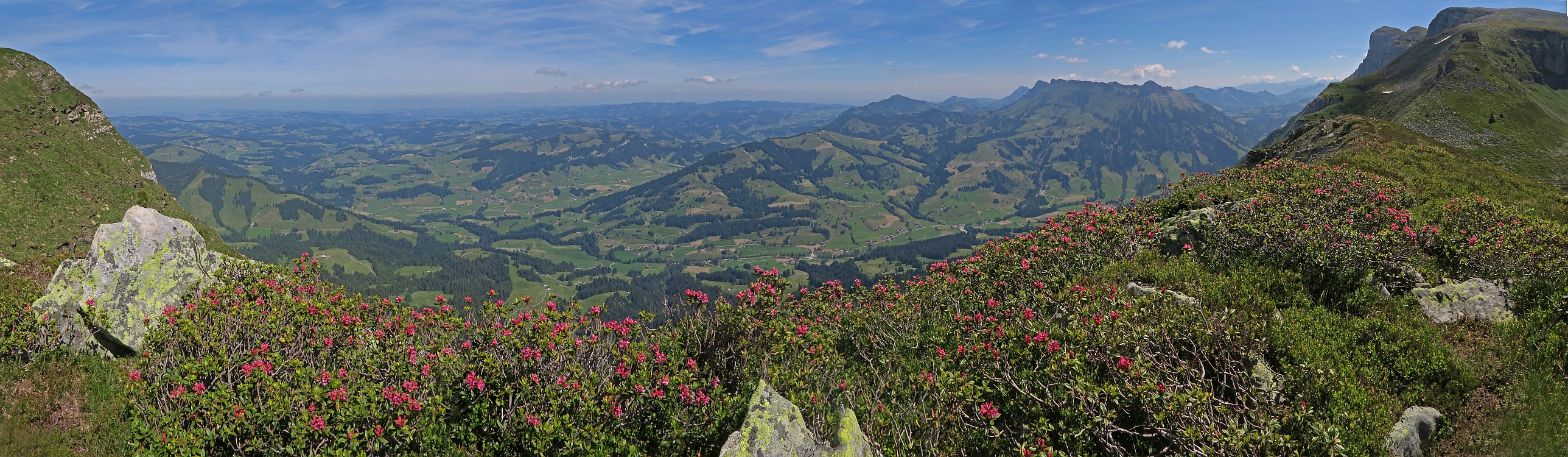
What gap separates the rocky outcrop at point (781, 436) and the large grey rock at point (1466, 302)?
568 inches

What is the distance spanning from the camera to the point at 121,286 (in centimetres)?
1639

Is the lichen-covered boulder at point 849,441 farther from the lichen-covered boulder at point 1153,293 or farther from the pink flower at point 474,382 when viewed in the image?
the lichen-covered boulder at point 1153,293

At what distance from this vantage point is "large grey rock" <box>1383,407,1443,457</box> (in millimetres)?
9109

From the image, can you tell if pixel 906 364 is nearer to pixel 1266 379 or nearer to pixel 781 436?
pixel 781 436

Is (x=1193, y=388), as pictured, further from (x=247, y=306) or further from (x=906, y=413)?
(x=247, y=306)

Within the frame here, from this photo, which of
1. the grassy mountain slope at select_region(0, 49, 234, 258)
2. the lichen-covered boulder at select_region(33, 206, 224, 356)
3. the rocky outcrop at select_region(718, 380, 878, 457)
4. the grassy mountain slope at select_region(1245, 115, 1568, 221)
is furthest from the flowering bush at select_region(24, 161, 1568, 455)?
the grassy mountain slope at select_region(0, 49, 234, 258)

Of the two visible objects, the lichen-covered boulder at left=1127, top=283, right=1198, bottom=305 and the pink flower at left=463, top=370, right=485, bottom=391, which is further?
the lichen-covered boulder at left=1127, top=283, right=1198, bottom=305

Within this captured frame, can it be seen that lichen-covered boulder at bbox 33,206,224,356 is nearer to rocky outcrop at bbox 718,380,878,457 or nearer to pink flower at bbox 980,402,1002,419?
rocky outcrop at bbox 718,380,878,457

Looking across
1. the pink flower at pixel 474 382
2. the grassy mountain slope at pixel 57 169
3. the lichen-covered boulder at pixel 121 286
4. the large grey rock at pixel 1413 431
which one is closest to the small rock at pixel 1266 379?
the large grey rock at pixel 1413 431

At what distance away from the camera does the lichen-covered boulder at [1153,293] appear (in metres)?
13.1

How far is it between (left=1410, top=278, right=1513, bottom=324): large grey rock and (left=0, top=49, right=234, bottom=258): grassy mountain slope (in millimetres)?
81691

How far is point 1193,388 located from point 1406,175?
96.5 ft

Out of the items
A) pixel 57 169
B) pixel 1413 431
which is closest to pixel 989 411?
pixel 1413 431

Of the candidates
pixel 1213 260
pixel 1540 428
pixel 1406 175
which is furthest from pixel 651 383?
pixel 1406 175
